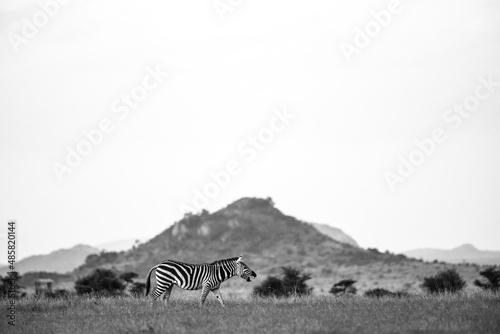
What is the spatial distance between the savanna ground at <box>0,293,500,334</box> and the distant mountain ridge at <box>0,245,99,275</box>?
143 meters

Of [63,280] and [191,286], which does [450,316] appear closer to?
[191,286]

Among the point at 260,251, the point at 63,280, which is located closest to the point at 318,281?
the point at 260,251

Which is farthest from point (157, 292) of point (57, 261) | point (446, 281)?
point (57, 261)

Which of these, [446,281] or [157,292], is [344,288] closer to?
[446,281]

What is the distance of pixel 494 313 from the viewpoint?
1847 cm

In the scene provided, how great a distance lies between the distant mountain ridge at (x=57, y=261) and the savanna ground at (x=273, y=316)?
143 m

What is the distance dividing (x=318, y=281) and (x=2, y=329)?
151 feet

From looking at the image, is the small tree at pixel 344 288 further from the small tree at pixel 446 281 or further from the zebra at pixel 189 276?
the zebra at pixel 189 276

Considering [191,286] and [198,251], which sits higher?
[198,251]

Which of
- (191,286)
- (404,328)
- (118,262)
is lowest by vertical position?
(404,328)

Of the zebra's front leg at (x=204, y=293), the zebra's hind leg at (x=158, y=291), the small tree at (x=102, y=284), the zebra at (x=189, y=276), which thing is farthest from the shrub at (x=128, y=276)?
the zebra's front leg at (x=204, y=293)

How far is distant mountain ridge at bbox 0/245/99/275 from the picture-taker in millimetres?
163125

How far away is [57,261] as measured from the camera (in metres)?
172

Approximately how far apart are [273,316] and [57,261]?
6351 inches
